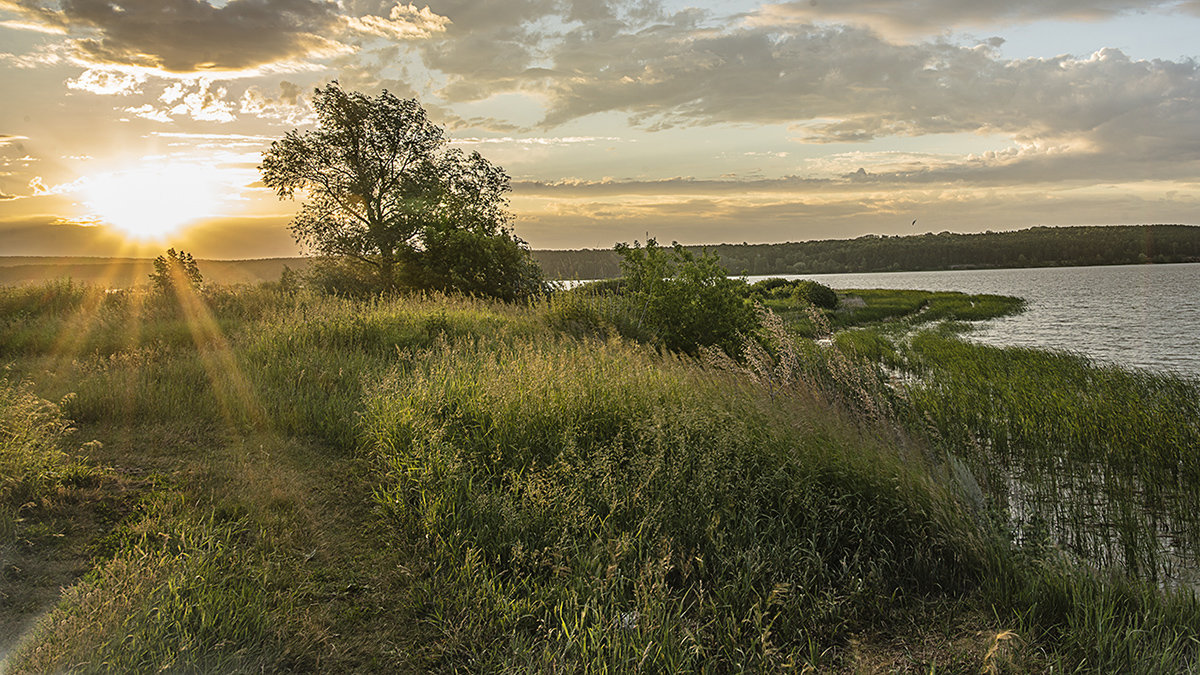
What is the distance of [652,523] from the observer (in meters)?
5.07

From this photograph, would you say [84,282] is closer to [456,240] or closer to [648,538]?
[456,240]

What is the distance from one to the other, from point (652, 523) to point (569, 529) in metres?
0.63

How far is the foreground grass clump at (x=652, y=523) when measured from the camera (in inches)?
163

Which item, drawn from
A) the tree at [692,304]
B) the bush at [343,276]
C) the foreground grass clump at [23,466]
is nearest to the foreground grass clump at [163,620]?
the foreground grass clump at [23,466]

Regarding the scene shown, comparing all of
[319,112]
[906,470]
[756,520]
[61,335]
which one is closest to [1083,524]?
[906,470]

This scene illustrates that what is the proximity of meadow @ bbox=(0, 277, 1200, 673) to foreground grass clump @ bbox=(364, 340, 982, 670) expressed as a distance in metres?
0.03

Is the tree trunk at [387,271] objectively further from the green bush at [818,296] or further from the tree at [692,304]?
the green bush at [818,296]

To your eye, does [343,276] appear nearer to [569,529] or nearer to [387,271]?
[387,271]

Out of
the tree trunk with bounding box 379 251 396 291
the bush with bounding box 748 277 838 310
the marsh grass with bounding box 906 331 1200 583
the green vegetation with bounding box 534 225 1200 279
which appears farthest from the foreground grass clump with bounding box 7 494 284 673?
the green vegetation with bounding box 534 225 1200 279

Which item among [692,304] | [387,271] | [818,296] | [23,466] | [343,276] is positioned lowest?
[23,466]

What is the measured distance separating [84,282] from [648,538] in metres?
21.1

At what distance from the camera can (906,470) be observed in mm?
5965

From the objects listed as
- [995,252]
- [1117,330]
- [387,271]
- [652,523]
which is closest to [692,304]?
[652,523]

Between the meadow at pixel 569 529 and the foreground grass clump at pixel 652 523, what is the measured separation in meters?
0.03
